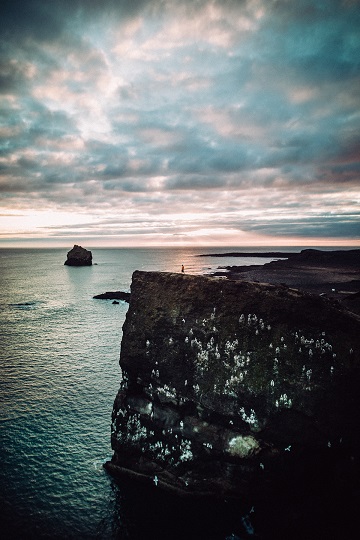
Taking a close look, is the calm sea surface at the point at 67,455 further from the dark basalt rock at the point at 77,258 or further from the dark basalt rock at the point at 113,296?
the dark basalt rock at the point at 77,258

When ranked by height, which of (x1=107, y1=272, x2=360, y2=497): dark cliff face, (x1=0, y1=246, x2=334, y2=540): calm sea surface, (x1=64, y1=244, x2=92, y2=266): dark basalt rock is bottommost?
(x1=0, y1=246, x2=334, y2=540): calm sea surface

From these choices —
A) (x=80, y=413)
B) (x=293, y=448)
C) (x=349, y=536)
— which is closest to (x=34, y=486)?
(x=80, y=413)

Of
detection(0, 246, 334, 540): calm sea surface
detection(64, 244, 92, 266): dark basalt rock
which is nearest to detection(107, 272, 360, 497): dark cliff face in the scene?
detection(0, 246, 334, 540): calm sea surface

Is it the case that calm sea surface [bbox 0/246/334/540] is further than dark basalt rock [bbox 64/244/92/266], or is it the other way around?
dark basalt rock [bbox 64/244/92/266]

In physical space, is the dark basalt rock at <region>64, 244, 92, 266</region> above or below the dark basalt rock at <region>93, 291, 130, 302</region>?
above

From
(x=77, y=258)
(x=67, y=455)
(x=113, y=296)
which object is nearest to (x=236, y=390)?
(x=67, y=455)

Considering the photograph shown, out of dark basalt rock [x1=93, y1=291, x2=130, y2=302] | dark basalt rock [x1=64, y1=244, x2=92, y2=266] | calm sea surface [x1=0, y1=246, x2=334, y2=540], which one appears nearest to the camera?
calm sea surface [x1=0, y1=246, x2=334, y2=540]

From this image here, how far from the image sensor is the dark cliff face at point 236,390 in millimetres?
8750

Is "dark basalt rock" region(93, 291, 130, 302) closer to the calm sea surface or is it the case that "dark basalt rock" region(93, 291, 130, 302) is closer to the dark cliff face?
the calm sea surface

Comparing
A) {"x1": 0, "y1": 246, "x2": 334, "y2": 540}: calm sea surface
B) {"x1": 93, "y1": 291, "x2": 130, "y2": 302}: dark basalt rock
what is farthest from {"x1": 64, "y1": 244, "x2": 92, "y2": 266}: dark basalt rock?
{"x1": 0, "y1": 246, "x2": 334, "y2": 540}: calm sea surface

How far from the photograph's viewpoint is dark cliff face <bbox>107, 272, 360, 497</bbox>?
8750 mm

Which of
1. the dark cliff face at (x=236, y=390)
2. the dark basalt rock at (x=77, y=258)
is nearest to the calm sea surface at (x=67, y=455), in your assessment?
the dark cliff face at (x=236, y=390)

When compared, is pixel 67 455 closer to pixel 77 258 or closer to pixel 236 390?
pixel 236 390

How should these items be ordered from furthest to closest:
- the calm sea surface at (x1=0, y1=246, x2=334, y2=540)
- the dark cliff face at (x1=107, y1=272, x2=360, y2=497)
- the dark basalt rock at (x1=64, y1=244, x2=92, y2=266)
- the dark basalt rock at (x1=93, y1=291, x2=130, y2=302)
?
the dark basalt rock at (x1=64, y1=244, x2=92, y2=266) < the dark basalt rock at (x1=93, y1=291, x2=130, y2=302) < the calm sea surface at (x1=0, y1=246, x2=334, y2=540) < the dark cliff face at (x1=107, y1=272, x2=360, y2=497)
